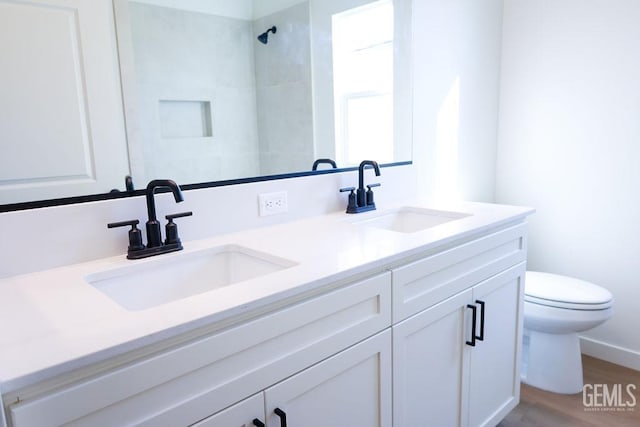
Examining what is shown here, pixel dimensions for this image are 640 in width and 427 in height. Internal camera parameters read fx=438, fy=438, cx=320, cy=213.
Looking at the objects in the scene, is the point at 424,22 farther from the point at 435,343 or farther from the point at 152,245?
the point at 152,245

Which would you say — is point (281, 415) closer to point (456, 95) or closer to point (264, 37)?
point (264, 37)

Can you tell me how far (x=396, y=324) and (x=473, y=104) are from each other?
5.47 ft

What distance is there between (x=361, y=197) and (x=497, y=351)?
2.65 ft

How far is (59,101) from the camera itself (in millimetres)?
1130

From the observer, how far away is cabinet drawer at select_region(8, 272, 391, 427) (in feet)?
2.25

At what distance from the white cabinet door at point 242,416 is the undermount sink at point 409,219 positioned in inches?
37.1

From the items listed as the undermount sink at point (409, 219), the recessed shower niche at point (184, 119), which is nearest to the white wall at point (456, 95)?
the undermount sink at point (409, 219)

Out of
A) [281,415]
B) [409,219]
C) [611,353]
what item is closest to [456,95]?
[409,219]

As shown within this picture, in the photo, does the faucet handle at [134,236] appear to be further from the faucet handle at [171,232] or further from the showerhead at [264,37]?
the showerhead at [264,37]

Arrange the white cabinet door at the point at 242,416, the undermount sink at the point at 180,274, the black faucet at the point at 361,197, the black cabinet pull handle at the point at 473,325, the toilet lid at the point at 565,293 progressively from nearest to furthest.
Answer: the white cabinet door at the point at 242,416 < the undermount sink at the point at 180,274 < the black cabinet pull handle at the point at 473,325 < the black faucet at the point at 361,197 < the toilet lid at the point at 565,293

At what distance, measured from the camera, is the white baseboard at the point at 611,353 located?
230cm

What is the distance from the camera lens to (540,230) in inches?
102

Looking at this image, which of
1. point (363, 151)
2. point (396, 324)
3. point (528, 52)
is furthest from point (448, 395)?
point (528, 52)

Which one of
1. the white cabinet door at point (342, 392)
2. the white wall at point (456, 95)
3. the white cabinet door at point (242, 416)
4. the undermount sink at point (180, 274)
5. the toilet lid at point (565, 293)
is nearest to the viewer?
the white cabinet door at point (242, 416)
